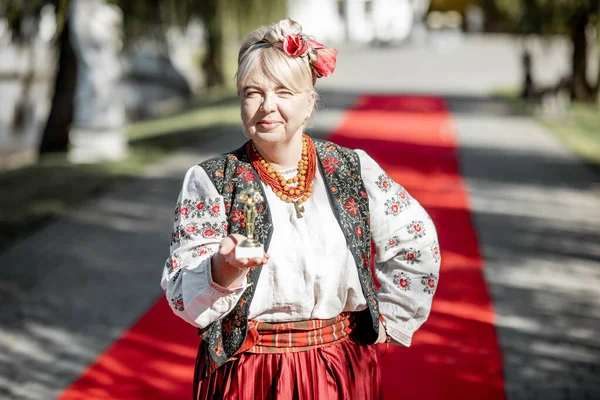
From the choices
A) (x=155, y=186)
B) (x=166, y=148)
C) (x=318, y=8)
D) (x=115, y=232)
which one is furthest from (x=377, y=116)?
(x=318, y=8)

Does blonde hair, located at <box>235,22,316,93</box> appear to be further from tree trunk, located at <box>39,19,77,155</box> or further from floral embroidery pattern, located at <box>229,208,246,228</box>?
tree trunk, located at <box>39,19,77,155</box>

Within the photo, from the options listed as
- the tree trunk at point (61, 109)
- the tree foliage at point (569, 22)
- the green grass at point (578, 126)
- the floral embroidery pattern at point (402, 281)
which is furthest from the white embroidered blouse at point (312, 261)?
the tree foliage at point (569, 22)

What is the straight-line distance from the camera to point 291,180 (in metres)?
2.32

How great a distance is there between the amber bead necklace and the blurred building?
45.7 m

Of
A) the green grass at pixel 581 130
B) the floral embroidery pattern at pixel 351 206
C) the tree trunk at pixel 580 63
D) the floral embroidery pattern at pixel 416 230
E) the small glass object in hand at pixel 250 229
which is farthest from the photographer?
the tree trunk at pixel 580 63

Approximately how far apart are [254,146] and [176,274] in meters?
0.46

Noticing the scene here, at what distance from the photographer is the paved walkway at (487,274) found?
4.76 m

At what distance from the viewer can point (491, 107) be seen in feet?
59.1

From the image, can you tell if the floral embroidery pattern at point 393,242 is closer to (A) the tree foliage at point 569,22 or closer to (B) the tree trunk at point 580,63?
(A) the tree foliage at point 569,22

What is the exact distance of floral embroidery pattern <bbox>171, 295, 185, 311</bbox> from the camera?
2166 mm

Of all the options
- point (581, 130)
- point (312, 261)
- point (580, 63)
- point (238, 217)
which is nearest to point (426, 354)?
point (312, 261)

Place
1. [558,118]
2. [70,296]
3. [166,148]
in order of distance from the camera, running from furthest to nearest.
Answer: [558,118] < [166,148] < [70,296]

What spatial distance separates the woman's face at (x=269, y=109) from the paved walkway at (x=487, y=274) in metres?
2.61

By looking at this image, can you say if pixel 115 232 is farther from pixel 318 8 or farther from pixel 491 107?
pixel 318 8
